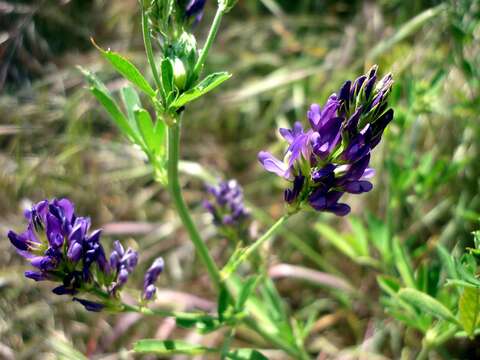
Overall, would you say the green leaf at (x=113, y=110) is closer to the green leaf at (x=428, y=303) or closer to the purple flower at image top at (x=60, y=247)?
the purple flower at image top at (x=60, y=247)

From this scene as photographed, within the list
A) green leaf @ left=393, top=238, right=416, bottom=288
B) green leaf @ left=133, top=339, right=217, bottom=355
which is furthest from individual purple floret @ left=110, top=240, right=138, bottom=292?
green leaf @ left=393, top=238, right=416, bottom=288

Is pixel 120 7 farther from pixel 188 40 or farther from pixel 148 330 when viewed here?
pixel 188 40

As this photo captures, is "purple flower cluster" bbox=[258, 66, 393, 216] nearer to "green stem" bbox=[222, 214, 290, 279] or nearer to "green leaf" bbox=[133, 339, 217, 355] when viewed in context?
"green stem" bbox=[222, 214, 290, 279]

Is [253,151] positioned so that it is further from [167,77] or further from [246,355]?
[167,77]

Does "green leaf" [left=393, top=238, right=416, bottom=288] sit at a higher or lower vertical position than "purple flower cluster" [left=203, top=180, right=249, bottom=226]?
lower

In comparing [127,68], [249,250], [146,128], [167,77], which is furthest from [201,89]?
[249,250]

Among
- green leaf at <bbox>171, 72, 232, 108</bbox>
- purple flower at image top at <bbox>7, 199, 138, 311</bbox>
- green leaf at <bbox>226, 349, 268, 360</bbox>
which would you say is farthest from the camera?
green leaf at <bbox>226, 349, 268, 360</bbox>
